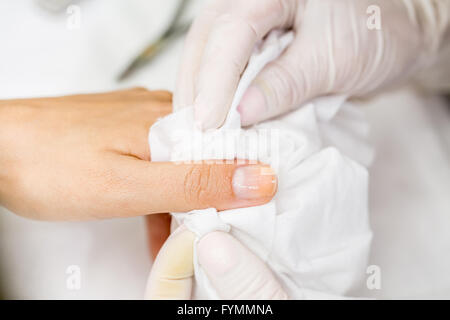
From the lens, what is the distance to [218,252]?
64 centimetres

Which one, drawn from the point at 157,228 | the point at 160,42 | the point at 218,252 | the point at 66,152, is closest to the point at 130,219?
the point at 157,228

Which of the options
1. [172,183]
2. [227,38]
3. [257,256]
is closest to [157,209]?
[172,183]

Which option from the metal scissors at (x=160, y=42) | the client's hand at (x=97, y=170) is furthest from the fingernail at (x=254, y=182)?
the metal scissors at (x=160, y=42)

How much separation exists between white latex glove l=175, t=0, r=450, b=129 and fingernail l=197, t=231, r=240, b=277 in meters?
0.16

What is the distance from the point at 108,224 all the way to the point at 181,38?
0.49m

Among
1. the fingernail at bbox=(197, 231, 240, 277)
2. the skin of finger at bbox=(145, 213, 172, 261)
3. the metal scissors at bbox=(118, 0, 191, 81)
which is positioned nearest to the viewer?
the fingernail at bbox=(197, 231, 240, 277)

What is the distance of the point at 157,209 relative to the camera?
69 centimetres

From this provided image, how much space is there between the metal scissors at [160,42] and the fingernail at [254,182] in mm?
524

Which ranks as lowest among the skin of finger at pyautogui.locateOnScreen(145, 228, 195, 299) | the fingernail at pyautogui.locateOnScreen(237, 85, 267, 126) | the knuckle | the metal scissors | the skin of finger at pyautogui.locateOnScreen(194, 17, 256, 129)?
the skin of finger at pyautogui.locateOnScreen(145, 228, 195, 299)

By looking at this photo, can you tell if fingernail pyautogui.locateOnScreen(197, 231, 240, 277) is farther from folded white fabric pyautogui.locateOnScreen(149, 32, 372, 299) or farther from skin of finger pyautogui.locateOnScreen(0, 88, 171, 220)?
skin of finger pyautogui.locateOnScreen(0, 88, 171, 220)

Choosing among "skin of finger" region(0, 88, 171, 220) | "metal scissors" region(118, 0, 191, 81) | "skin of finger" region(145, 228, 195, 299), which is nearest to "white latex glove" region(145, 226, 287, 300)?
"skin of finger" region(145, 228, 195, 299)

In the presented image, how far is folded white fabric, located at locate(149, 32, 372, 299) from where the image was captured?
0.67m

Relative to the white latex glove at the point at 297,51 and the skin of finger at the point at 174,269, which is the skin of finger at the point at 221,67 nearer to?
the white latex glove at the point at 297,51

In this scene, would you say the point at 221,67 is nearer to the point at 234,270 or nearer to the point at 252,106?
the point at 252,106
